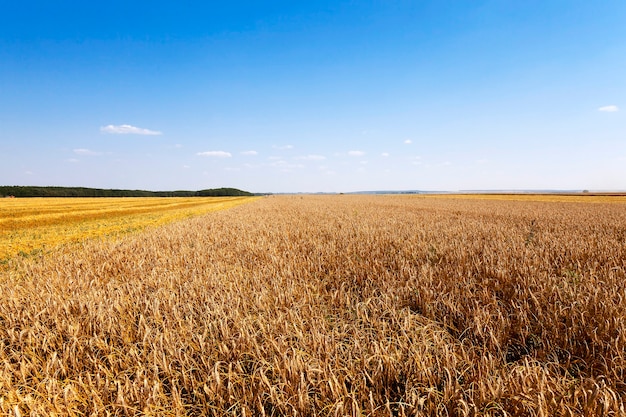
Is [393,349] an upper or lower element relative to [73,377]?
upper

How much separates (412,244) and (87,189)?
139235 millimetres

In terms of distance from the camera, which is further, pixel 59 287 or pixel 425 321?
pixel 59 287

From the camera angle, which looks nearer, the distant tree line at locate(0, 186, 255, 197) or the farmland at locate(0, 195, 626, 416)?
the farmland at locate(0, 195, 626, 416)

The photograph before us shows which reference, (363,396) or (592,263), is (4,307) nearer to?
(363,396)

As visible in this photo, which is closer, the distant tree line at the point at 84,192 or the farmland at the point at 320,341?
the farmland at the point at 320,341

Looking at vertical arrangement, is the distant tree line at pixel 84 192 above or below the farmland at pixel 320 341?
above

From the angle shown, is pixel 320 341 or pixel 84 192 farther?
pixel 84 192

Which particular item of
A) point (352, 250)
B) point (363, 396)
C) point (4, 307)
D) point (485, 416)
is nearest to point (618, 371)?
point (485, 416)

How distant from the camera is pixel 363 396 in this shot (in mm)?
2152

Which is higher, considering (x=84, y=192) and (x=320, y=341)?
(x=84, y=192)

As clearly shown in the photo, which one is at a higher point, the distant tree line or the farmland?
the distant tree line

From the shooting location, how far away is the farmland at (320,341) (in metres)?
2.12

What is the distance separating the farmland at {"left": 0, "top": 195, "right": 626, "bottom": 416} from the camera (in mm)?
2123

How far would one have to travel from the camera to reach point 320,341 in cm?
274
